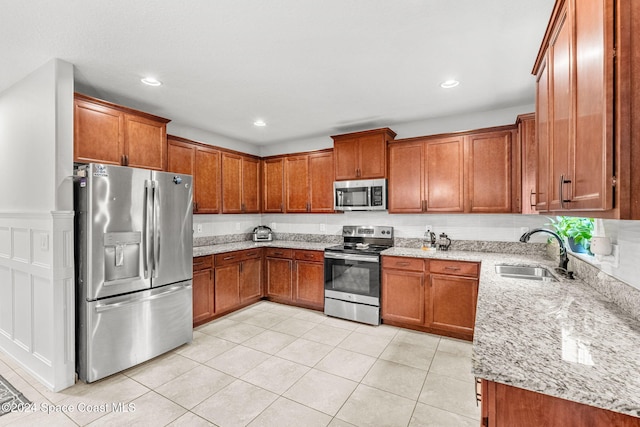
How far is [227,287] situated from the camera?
4051mm

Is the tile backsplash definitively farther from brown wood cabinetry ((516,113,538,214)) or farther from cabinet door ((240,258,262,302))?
cabinet door ((240,258,262,302))

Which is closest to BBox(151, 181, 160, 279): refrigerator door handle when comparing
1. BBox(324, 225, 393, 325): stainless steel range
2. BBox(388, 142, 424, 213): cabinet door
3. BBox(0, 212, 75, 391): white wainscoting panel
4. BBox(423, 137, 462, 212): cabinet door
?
BBox(0, 212, 75, 391): white wainscoting panel

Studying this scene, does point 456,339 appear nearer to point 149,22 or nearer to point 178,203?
point 178,203

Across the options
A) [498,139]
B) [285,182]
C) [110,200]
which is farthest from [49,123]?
[498,139]

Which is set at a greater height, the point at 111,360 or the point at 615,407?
the point at 615,407

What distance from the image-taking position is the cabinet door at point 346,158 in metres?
4.16

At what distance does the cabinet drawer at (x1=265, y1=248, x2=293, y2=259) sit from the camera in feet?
14.7

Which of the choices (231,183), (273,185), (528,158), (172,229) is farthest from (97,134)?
(528,158)

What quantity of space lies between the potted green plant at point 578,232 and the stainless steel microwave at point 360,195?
6.29ft

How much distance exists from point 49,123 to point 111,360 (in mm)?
2081

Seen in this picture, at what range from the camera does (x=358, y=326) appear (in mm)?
3744

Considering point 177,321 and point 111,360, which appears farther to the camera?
point 177,321

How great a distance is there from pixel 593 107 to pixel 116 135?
356cm

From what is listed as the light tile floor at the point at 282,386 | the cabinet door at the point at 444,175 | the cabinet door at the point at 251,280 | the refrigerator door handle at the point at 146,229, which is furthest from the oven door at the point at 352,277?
the refrigerator door handle at the point at 146,229
